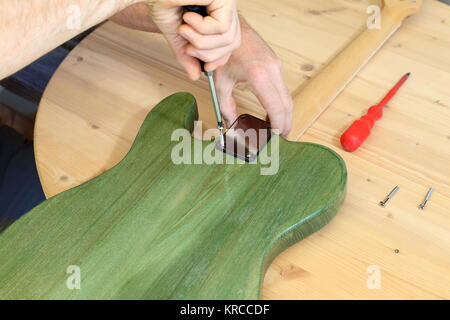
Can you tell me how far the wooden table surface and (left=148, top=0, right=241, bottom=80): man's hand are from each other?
0.15m

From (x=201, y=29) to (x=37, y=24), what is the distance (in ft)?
0.81

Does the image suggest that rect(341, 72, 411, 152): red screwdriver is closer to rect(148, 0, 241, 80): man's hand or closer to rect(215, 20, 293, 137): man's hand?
rect(215, 20, 293, 137): man's hand

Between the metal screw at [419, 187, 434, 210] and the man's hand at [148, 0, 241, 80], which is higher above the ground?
the man's hand at [148, 0, 241, 80]

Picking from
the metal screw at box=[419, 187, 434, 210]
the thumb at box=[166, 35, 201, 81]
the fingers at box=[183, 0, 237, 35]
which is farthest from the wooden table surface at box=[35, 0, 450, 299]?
the fingers at box=[183, 0, 237, 35]

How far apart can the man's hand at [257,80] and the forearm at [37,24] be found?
29 cm

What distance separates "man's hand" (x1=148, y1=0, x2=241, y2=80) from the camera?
2.72 ft

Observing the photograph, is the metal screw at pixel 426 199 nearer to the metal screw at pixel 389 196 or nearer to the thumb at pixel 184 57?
the metal screw at pixel 389 196

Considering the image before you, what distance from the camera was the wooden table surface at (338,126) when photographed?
792 mm

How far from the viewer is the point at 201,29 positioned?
839 mm

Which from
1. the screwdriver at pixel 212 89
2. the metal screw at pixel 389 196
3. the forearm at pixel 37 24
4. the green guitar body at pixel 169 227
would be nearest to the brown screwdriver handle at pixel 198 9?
the screwdriver at pixel 212 89

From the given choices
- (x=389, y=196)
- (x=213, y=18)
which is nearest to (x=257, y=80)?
(x=213, y=18)

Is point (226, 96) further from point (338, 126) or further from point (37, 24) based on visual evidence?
point (37, 24)

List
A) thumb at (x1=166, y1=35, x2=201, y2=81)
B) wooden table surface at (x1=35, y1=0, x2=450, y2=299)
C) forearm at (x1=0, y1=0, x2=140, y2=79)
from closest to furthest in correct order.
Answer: forearm at (x1=0, y1=0, x2=140, y2=79), wooden table surface at (x1=35, y1=0, x2=450, y2=299), thumb at (x1=166, y1=35, x2=201, y2=81)
